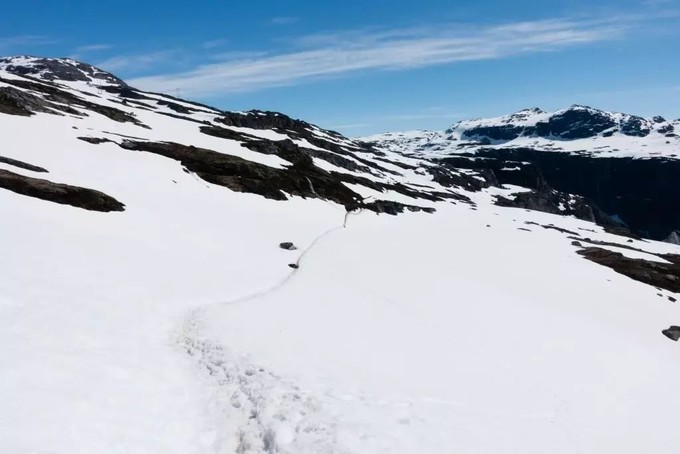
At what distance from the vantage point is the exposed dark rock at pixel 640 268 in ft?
174

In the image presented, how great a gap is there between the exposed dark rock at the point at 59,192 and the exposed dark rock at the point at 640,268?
172ft

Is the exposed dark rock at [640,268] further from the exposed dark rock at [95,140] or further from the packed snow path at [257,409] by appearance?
the exposed dark rock at [95,140]

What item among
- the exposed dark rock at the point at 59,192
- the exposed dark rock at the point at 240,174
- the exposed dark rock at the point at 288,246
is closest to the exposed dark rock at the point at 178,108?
the exposed dark rock at the point at 240,174

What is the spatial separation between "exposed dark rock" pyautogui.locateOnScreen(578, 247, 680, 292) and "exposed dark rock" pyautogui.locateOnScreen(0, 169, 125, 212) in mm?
52451

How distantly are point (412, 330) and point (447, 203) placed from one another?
8611cm

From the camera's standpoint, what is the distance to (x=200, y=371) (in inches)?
588

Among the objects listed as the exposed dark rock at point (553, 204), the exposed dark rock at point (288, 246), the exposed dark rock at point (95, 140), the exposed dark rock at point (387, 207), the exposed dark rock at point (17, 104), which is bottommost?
the exposed dark rock at point (553, 204)

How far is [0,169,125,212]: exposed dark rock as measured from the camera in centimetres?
2842

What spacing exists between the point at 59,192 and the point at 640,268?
2424 inches

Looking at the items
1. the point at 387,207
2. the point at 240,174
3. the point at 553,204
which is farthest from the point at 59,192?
the point at 553,204

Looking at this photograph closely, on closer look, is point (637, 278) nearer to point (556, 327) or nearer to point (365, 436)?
point (556, 327)

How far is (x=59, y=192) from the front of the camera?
2981 cm

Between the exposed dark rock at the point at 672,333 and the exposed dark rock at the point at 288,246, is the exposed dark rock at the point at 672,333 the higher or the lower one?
the lower one

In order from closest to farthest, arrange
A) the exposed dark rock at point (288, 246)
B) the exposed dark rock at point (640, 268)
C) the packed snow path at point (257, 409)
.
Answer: the packed snow path at point (257, 409) < the exposed dark rock at point (288, 246) < the exposed dark rock at point (640, 268)
